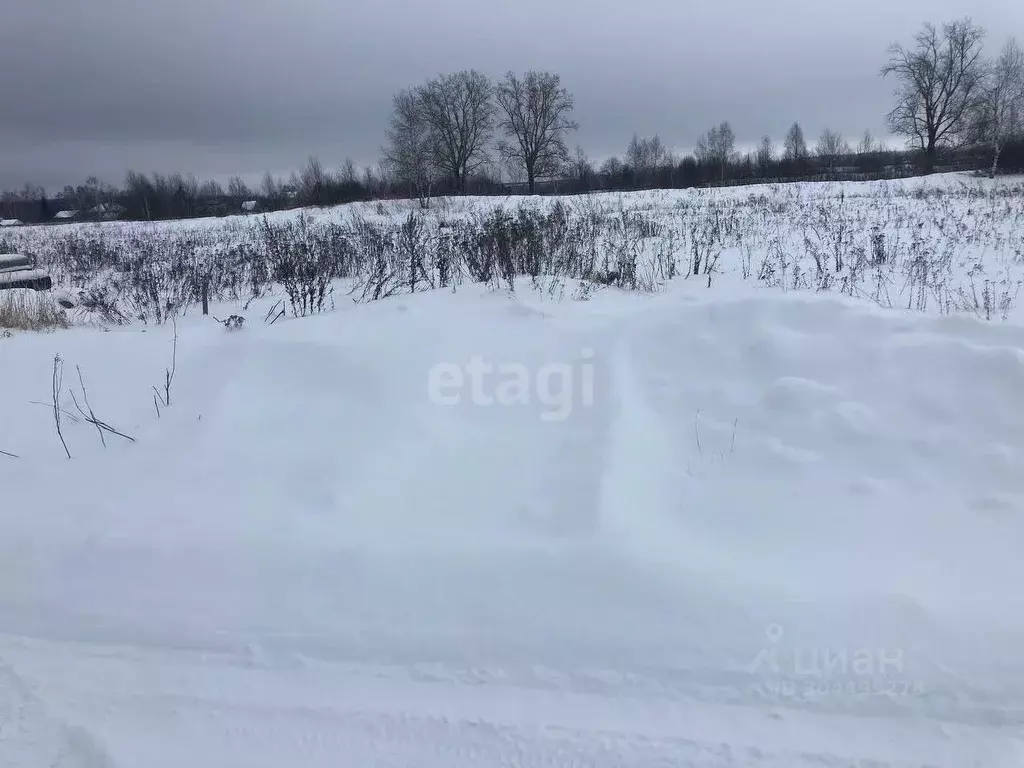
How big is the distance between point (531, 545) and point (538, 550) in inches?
2.0

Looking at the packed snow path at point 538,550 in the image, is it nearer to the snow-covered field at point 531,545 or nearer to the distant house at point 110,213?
the snow-covered field at point 531,545

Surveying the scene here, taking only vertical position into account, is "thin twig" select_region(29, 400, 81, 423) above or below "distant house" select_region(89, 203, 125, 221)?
below

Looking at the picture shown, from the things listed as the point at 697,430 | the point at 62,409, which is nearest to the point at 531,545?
the point at 697,430

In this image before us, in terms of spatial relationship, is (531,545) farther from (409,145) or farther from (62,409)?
(409,145)

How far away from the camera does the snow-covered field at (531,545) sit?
7.18ft

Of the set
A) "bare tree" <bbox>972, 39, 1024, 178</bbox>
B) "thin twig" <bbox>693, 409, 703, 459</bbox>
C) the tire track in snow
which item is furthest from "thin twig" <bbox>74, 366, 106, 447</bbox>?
"bare tree" <bbox>972, 39, 1024, 178</bbox>

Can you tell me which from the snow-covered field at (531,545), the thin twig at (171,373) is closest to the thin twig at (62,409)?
the snow-covered field at (531,545)

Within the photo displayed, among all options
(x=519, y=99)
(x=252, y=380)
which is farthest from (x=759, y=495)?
(x=519, y=99)

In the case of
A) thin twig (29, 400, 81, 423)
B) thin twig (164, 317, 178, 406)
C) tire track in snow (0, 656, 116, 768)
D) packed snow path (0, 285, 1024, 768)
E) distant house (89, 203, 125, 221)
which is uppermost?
distant house (89, 203, 125, 221)

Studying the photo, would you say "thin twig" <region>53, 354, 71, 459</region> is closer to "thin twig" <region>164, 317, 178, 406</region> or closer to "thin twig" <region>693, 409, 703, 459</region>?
"thin twig" <region>164, 317, 178, 406</region>

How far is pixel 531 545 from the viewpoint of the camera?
2941 mm

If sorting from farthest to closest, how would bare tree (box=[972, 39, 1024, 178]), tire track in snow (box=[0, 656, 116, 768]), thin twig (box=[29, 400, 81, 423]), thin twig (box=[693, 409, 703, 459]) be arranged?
bare tree (box=[972, 39, 1024, 178]) < thin twig (box=[29, 400, 81, 423]) < thin twig (box=[693, 409, 703, 459]) < tire track in snow (box=[0, 656, 116, 768])

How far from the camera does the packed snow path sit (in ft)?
7.17

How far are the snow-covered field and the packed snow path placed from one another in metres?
0.01
